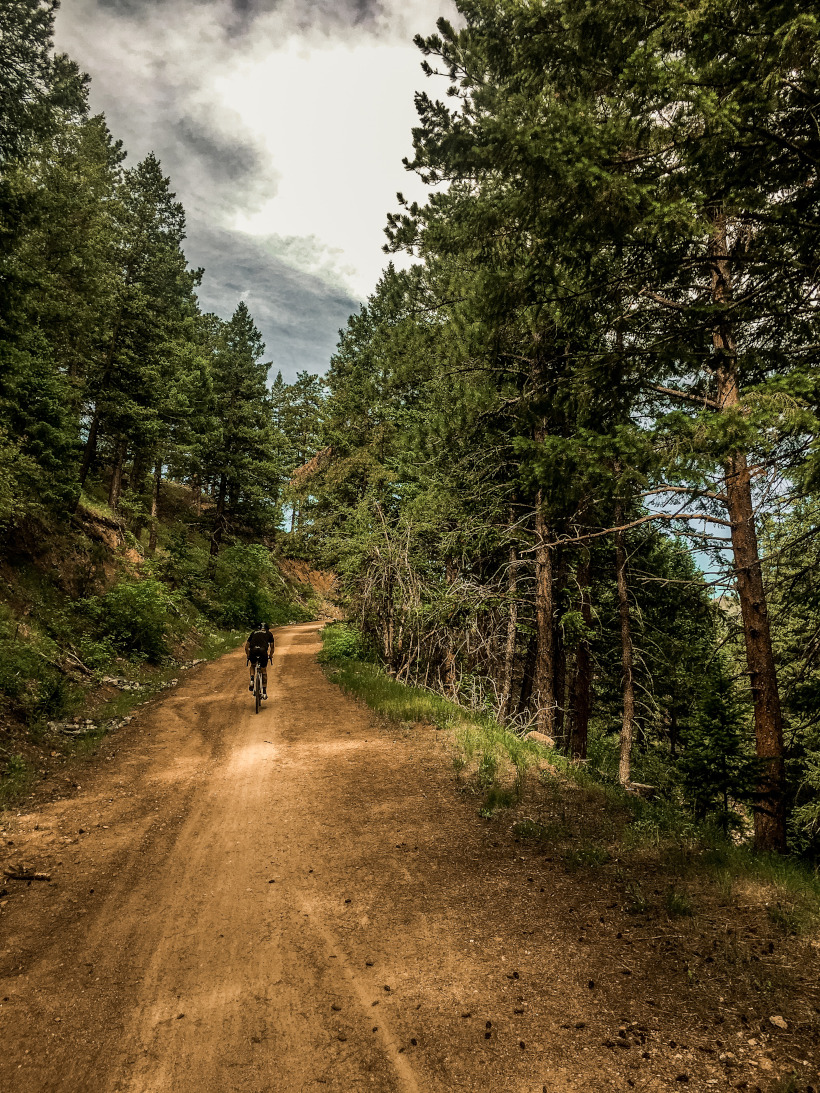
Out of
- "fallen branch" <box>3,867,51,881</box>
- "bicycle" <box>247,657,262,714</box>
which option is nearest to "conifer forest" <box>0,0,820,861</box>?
"bicycle" <box>247,657,262,714</box>

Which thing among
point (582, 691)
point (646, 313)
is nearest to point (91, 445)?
point (582, 691)

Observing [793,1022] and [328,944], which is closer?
[793,1022]

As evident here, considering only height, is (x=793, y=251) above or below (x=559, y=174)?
below

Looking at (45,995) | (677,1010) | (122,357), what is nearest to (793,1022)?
(677,1010)

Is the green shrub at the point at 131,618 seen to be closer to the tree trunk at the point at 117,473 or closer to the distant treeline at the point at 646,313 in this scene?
the distant treeline at the point at 646,313

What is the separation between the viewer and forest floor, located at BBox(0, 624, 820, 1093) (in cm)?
316

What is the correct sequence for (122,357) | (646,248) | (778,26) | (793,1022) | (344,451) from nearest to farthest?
(793,1022), (778,26), (646,248), (122,357), (344,451)

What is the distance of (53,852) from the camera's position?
230 inches

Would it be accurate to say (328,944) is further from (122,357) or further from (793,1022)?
(122,357)

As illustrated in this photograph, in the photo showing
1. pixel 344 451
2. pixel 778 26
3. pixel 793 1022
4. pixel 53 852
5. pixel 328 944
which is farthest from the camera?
pixel 344 451

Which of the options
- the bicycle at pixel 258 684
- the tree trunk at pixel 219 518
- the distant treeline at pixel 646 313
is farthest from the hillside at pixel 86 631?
the distant treeline at pixel 646 313

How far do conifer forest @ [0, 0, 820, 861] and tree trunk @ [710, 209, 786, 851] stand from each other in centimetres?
4

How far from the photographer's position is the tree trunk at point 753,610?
6691 mm

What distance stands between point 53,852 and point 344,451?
17.9 meters
